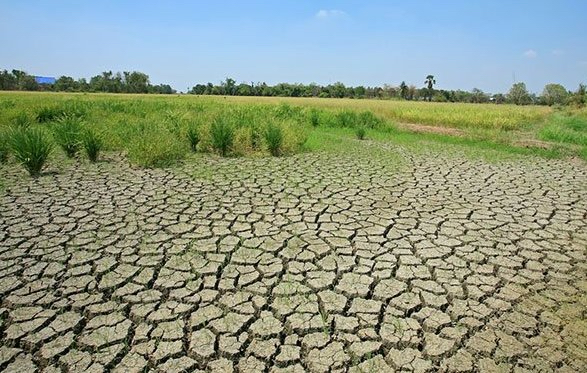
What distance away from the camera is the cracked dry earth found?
7.70 feet

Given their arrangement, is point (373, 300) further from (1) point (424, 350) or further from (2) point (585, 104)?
(2) point (585, 104)

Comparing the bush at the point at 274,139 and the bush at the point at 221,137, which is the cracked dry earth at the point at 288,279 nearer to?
the bush at the point at 221,137

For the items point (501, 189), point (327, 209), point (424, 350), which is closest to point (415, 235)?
point (327, 209)

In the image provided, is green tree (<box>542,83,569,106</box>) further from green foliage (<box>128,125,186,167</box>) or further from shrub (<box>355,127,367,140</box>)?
green foliage (<box>128,125,186,167</box>)

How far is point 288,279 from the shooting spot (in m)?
3.22

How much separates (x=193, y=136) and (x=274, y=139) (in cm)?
213

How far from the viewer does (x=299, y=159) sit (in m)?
8.70

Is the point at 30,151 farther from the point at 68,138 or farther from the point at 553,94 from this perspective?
the point at 553,94

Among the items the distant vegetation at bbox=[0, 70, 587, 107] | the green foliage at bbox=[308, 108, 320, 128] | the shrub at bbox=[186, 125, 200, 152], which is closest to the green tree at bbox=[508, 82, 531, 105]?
the distant vegetation at bbox=[0, 70, 587, 107]

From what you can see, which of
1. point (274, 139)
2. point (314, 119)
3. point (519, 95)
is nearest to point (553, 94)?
point (519, 95)

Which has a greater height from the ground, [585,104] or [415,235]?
[585,104]

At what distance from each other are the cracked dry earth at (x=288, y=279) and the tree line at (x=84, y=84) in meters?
65.5

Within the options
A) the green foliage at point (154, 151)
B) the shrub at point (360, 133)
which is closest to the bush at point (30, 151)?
the green foliage at point (154, 151)

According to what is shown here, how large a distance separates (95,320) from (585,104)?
50512 mm
